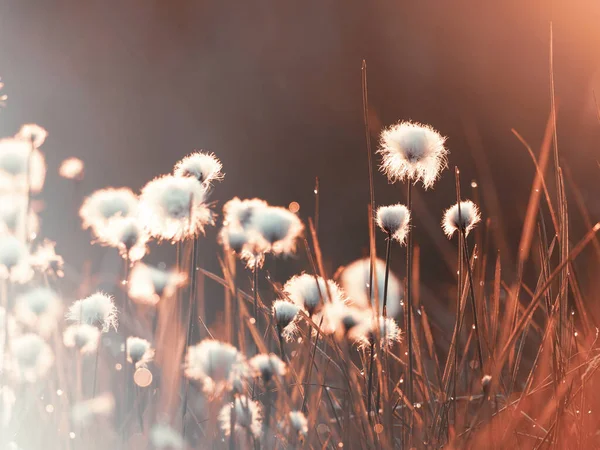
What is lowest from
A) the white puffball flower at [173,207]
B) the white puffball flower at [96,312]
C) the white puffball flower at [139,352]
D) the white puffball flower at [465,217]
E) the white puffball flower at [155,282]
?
the white puffball flower at [139,352]

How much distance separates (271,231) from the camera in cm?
40

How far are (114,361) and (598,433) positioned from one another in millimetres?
499

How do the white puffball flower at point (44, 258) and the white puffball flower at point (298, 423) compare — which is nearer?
the white puffball flower at point (298, 423)

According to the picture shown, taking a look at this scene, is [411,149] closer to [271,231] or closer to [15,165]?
[271,231]

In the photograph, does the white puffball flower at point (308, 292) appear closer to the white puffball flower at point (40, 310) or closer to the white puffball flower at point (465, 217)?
the white puffball flower at point (465, 217)

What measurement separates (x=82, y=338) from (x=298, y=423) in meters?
0.21

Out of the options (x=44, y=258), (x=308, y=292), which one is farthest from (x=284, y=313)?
(x=44, y=258)

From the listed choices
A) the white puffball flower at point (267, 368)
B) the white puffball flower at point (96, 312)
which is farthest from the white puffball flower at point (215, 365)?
the white puffball flower at point (96, 312)

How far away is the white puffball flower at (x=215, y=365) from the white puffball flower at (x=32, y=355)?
0.58 ft

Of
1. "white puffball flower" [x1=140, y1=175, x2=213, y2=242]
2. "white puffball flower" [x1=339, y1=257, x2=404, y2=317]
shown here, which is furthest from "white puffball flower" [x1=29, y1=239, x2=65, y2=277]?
"white puffball flower" [x1=339, y1=257, x2=404, y2=317]

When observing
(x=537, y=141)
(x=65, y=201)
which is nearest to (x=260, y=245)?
(x=65, y=201)

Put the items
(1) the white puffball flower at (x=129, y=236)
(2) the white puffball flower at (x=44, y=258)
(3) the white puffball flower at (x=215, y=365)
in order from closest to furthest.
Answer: (3) the white puffball flower at (x=215, y=365), (1) the white puffball flower at (x=129, y=236), (2) the white puffball flower at (x=44, y=258)

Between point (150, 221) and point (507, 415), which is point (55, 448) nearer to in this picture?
point (150, 221)

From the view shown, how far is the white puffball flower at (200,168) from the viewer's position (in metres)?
0.42
